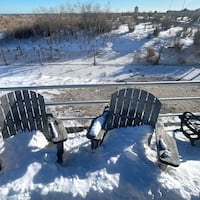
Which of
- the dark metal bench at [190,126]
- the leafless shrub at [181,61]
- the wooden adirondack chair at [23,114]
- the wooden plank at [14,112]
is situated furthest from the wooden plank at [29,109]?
the leafless shrub at [181,61]

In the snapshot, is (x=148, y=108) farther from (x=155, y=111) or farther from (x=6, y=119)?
(x=6, y=119)

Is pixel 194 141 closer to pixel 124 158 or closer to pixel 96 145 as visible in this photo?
pixel 124 158

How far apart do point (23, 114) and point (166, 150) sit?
1544mm

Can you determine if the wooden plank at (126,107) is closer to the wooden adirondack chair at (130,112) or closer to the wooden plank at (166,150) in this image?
the wooden adirondack chair at (130,112)

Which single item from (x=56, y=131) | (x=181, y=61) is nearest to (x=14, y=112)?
(x=56, y=131)

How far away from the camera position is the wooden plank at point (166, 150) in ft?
6.40

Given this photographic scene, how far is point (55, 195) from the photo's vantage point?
1.92m

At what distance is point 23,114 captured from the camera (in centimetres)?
251

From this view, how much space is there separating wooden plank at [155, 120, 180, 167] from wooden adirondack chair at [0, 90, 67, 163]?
1043mm

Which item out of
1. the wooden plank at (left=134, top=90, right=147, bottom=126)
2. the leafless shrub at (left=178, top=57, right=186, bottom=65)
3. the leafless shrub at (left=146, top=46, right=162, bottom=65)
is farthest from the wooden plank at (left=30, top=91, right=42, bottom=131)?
the leafless shrub at (left=178, top=57, right=186, bottom=65)

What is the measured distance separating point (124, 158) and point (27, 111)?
3.84 feet

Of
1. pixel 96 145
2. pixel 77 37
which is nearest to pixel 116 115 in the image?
pixel 96 145

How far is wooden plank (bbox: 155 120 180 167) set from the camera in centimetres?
195

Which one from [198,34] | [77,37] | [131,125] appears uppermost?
[131,125]
